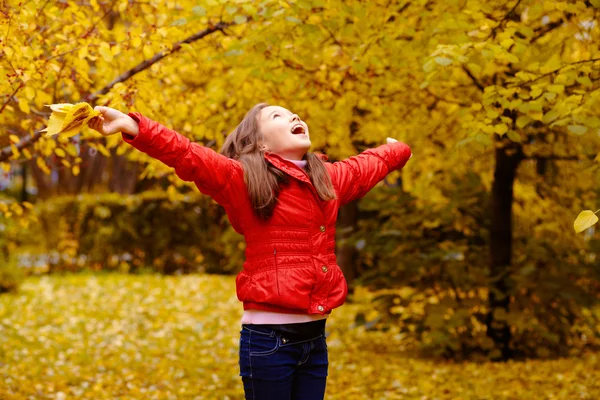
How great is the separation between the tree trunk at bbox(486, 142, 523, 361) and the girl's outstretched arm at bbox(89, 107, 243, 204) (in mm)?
4048

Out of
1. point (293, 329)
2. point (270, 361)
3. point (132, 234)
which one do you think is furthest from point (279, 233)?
point (132, 234)

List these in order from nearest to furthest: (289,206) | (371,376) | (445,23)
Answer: (289,206) < (445,23) < (371,376)

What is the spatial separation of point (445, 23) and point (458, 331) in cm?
340

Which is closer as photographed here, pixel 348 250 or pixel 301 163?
pixel 301 163

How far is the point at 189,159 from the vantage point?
8.15 ft

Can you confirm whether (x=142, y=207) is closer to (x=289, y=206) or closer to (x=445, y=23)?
(x=445, y=23)

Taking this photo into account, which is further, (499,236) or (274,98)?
(499,236)

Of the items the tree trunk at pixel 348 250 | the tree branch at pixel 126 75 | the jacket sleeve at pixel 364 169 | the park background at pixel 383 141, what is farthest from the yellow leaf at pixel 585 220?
the tree trunk at pixel 348 250

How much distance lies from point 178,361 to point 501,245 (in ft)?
10.0

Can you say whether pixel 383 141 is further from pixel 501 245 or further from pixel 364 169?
pixel 364 169

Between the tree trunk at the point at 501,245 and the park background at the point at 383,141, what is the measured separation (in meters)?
0.02

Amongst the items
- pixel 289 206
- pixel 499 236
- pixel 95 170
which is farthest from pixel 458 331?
pixel 95 170

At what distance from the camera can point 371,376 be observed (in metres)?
6.01

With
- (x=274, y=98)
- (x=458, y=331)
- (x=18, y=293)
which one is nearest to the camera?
(x=274, y=98)
